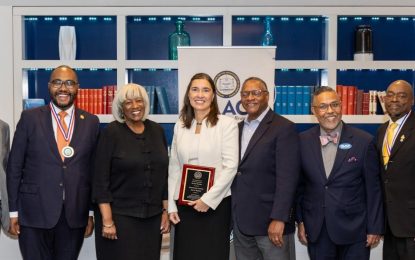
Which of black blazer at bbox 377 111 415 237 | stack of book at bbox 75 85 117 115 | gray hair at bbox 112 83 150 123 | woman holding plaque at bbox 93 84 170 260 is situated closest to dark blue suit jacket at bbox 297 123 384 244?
black blazer at bbox 377 111 415 237

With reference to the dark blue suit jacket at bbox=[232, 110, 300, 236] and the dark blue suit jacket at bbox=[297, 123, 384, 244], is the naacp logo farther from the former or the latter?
the dark blue suit jacket at bbox=[297, 123, 384, 244]

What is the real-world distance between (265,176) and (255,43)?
107 inches

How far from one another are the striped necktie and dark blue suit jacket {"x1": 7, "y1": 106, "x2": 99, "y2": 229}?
6.55 feet

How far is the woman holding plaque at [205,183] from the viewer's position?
3238 millimetres

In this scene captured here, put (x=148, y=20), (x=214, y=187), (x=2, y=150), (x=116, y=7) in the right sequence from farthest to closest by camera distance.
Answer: (x=148, y=20)
(x=116, y=7)
(x=2, y=150)
(x=214, y=187)

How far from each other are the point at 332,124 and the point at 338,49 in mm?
2656

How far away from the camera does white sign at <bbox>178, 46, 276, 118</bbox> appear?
15.1 ft

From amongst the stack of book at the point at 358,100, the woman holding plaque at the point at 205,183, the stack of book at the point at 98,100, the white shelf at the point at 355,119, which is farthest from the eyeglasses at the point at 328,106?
the stack of book at the point at 98,100

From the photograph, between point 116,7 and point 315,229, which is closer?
point 315,229

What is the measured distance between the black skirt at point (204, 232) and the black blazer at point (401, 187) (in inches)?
41.8

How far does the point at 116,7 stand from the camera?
5.16 metres

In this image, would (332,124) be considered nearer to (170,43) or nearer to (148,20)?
(170,43)

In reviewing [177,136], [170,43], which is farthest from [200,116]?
[170,43]

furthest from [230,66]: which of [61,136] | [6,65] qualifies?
[6,65]
